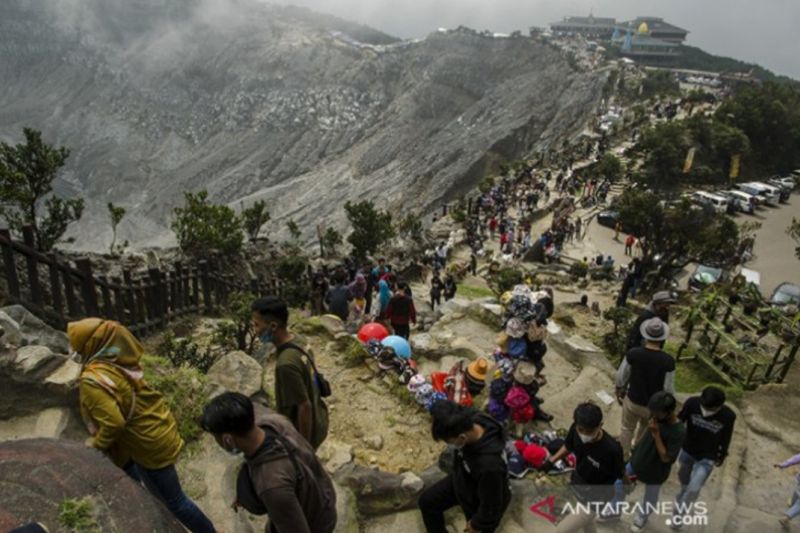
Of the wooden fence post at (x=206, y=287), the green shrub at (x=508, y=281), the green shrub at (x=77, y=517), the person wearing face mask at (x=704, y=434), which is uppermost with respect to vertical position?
the green shrub at (x=77, y=517)

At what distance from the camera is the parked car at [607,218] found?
26.7m

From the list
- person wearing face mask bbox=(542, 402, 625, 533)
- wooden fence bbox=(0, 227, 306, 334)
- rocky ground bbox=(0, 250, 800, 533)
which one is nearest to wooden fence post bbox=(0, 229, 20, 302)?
wooden fence bbox=(0, 227, 306, 334)

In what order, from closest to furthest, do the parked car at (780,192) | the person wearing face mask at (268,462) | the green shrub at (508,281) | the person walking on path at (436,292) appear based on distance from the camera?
1. the person wearing face mask at (268,462)
2. the person walking on path at (436,292)
3. the green shrub at (508,281)
4. the parked car at (780,192)

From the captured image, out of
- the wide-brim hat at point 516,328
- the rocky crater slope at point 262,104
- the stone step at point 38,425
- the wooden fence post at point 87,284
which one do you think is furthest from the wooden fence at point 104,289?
the rocky crater slope at point 262,104

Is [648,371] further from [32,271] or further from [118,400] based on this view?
[32,271]

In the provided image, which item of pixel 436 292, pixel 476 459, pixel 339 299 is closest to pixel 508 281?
pixel 436 292

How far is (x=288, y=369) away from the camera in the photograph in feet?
10.8

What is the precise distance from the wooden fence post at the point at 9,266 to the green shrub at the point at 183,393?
1.89m

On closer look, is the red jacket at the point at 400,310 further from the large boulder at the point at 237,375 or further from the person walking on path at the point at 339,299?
the large boulder at the point at 237,375

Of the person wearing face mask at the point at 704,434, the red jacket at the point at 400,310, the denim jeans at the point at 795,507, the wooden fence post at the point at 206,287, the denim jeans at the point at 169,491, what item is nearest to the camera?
the denim jeans at the point at 169,491

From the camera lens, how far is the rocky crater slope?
53.8 meters

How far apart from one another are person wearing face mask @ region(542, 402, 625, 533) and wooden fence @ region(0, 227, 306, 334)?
5.85 metres

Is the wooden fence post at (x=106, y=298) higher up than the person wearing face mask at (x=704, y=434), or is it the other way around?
the person wearing face mask at (x=704, y=434)

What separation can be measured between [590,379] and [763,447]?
7.03 feet
